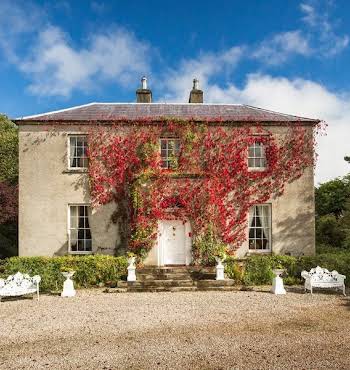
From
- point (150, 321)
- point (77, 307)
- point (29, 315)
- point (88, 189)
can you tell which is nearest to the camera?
point (150, 321)

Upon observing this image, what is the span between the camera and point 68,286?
13320 mm

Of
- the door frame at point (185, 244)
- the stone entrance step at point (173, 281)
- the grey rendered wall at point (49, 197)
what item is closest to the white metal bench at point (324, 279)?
the stone entrance step at point (173, 281)

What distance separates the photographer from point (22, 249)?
17094mm

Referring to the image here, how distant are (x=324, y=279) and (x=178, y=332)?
673cm

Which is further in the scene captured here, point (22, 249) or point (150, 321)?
point (22, 249)

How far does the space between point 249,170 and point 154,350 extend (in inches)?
456

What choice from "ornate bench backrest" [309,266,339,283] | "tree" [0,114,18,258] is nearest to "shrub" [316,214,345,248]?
"ornate bench backrest" [309,266,339,283]

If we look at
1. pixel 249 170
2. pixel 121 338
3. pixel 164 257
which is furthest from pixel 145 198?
pixel 121 338

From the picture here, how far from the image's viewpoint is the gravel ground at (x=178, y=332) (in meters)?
6.89

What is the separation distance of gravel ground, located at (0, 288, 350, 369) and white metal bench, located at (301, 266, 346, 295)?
500 mm

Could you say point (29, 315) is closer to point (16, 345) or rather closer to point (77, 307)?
point (77, 307)

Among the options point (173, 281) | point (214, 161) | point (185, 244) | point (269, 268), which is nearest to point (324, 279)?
point (269, 268)

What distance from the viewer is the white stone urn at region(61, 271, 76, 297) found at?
13.2 metres

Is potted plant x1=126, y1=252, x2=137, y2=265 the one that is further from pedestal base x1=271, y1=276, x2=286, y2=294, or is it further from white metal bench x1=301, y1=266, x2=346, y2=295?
white metal bench x1=301, y1=266, x2=346, y2=295
